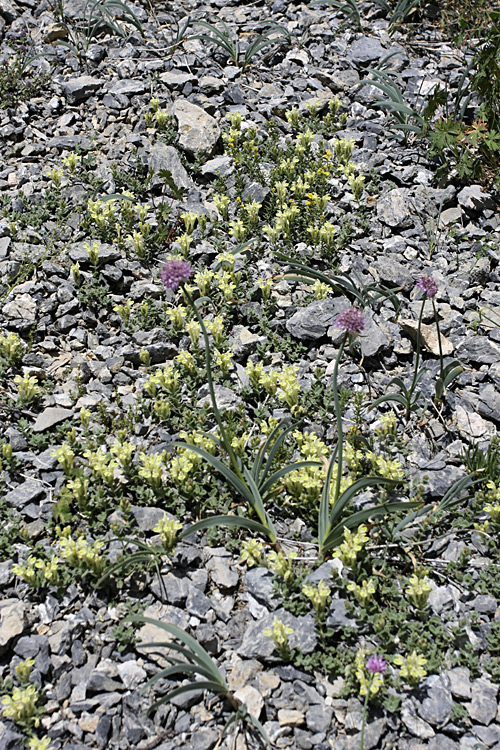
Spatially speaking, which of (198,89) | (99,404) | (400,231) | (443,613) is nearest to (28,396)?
(99,404)

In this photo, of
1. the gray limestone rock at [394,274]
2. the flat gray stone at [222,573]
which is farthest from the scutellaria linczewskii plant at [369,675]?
the gray limestone rock at [394,274]

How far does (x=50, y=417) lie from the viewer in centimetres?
467

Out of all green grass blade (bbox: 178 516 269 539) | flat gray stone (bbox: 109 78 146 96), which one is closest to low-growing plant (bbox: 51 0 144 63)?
flat gray stone (bbox: 109 78 146 96)

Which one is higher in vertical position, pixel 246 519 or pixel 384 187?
pixel 384 187

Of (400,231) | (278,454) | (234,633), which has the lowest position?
(234,633)

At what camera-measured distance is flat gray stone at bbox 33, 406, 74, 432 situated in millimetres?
4613

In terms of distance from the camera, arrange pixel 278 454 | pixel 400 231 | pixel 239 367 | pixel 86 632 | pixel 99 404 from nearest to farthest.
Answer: pixel 86 632 → pixel 278 454 → pixel 99 404 → pixel 239 367 → pixel 400 231

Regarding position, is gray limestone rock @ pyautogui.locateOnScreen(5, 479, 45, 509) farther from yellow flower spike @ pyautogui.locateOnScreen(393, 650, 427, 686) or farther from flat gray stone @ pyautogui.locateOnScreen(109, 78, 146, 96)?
flat gray stone @ pyautogui.locateOnScreen(109, 78, 146, 96)

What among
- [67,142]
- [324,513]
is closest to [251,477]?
[324,513]

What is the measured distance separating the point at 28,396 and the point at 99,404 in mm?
552

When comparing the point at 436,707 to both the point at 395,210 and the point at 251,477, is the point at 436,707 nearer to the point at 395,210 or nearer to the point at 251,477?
the point at 251,477

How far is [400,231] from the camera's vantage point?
607 cm

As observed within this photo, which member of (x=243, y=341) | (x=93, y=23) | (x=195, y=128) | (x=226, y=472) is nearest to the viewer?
(x=226, y=472)

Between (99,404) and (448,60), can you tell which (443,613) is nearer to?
(99,404)
